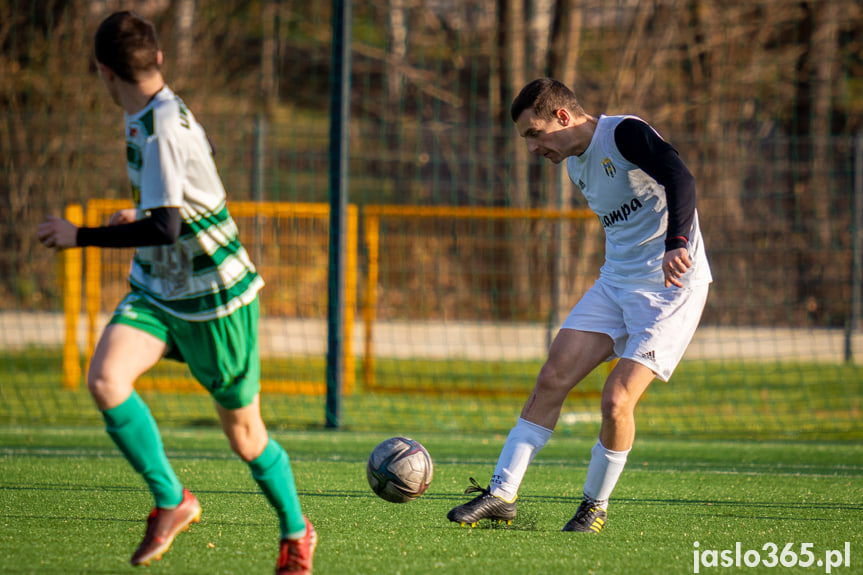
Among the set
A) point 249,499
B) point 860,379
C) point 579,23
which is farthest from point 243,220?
point 860,379

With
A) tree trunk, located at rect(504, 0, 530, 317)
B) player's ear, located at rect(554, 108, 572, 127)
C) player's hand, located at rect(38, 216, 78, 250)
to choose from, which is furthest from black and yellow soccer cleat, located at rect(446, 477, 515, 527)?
tree trunk, located at rect(504, 0, 530, 317)

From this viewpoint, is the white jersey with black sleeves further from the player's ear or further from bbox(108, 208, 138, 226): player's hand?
bbox(108, 208, 138, 226): player's hand

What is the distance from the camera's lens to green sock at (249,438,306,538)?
2.96 meters

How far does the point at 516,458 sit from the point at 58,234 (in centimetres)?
202

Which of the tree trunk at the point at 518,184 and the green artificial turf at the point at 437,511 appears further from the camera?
the tree trunk at the point at 518,184

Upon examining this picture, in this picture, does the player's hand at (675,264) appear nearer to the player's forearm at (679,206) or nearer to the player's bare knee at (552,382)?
the player's forearm at (679,206)

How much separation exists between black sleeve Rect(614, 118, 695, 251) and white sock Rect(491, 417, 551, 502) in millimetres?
976

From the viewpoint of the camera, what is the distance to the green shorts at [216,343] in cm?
300

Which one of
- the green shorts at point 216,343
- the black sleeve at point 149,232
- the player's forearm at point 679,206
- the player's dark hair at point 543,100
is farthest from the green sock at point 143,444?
the player's forearm at point 679,206

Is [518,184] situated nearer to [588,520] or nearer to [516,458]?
[516,458]

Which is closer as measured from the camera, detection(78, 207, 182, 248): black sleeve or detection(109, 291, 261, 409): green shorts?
detection(78, 207, 182, 248): black sleeve

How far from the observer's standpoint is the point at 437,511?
4227 mm

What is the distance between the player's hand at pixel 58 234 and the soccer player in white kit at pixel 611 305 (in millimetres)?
1860

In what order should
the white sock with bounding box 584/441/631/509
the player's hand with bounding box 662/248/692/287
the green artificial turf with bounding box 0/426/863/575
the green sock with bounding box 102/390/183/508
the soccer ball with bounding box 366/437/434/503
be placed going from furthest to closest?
the soccer ball with bounding box 366/437/434/503
the white sock with bounding box 584/441/631/509
the player's hand with bounding box 662/248/692/287
the green artificial turf with bounding box 0/426/863/575
the green sock with bounding box 102/390/183/508
